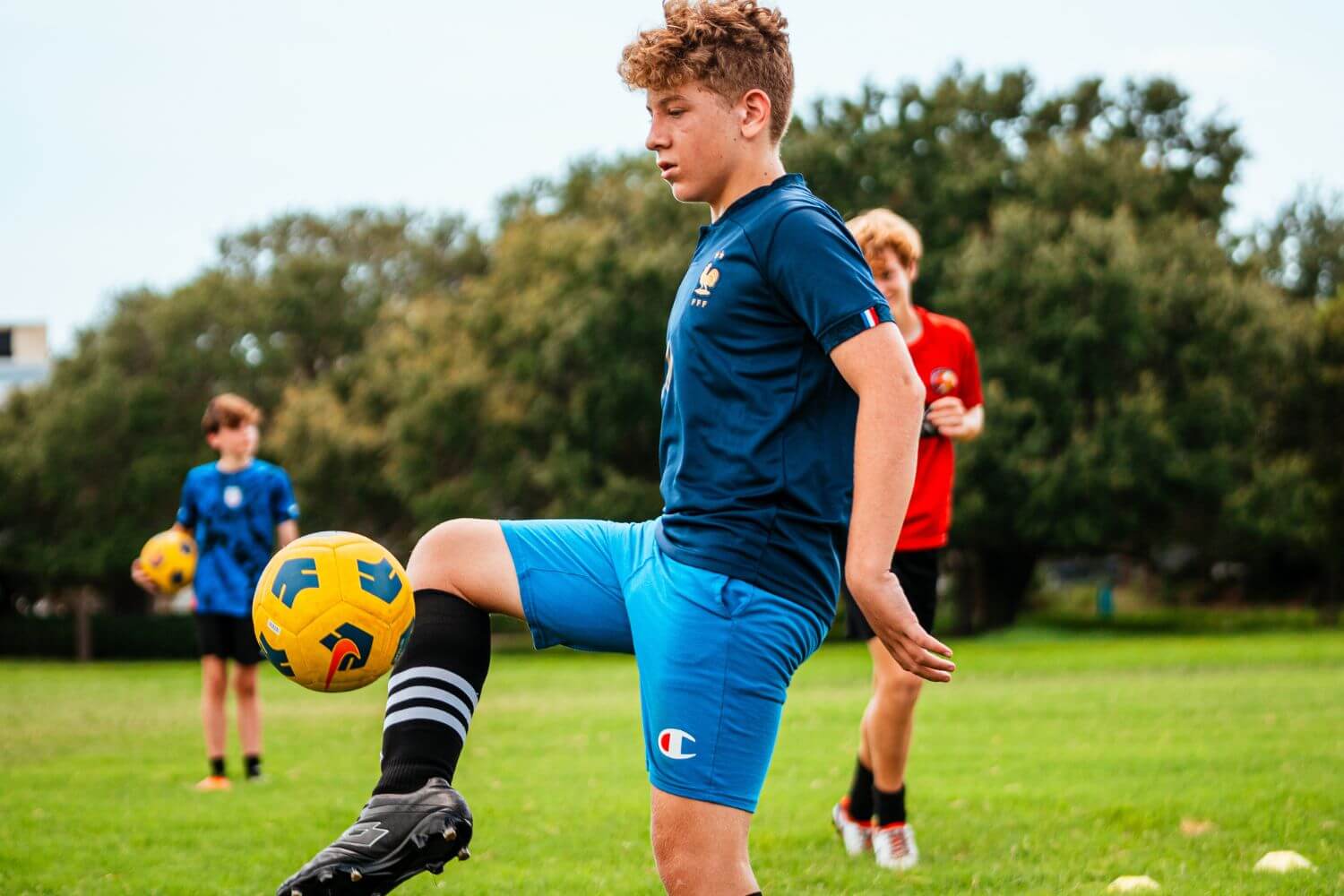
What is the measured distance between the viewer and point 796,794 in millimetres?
8477

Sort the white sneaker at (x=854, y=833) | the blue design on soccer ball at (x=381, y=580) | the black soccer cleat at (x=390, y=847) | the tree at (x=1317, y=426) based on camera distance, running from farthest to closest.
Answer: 1. the tree at (x=1317, y=426)
2. the white sneaker at (x=854, y=833)
3. the blue design on soccer ball at (x=381, y=580)
4. the black soccer cleat at (x=390, y=847)

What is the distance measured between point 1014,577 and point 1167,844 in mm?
31850

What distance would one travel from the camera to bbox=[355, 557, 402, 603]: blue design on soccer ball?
3.48 m

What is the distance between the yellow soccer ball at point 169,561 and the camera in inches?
401

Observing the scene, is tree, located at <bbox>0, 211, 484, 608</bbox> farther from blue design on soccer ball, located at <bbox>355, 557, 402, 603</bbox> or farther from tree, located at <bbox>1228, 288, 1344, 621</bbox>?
blue design on soccer ball, located at <bbox>355, 557, 402, 603</bbox>

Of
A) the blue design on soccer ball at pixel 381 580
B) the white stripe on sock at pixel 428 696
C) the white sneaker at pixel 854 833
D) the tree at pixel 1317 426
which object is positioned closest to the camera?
the white stripe on sock at pixel 428 696

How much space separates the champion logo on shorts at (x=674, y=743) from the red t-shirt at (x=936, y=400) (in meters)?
3.05

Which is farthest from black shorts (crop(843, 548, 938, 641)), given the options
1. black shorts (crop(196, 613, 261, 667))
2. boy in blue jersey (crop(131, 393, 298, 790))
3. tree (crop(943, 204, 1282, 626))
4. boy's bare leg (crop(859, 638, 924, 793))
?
tree (crop(943, 204, 1282, 626))

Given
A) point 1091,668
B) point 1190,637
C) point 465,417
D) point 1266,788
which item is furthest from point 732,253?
point 465,417

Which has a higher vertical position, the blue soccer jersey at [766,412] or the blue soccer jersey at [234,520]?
the blue soccer jersey at [766,412]

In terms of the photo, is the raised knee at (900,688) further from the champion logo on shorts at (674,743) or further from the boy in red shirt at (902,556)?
the champion logo on shorts at (674,743)

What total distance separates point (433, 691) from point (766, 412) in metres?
1.02

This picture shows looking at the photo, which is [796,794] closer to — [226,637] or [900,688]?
[900,688]

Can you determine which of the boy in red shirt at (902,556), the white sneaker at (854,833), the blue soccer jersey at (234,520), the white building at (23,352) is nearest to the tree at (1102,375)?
the blue soccer jersey at (234,520)
